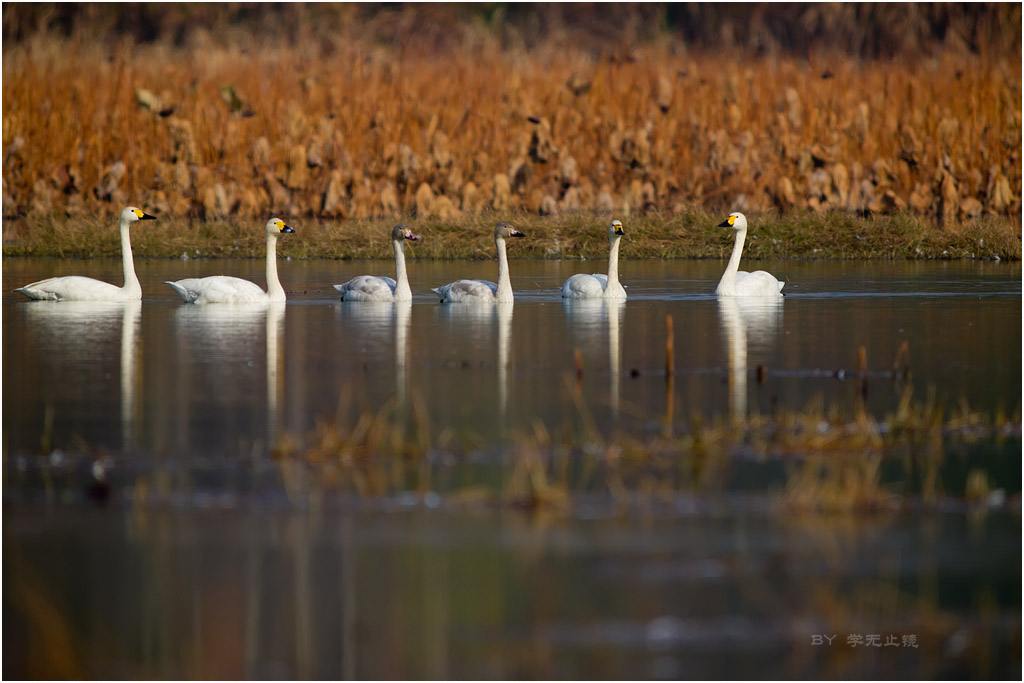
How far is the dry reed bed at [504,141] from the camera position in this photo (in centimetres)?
2459

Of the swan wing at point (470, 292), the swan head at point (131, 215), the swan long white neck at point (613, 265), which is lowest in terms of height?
the swan wing at point (470, 292)

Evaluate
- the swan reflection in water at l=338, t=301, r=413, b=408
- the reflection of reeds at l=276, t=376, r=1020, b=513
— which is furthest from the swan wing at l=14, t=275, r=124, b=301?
the reflection of reeds at l=276, t=376, r=1020, b=513

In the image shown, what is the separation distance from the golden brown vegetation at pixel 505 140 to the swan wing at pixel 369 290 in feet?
27.3

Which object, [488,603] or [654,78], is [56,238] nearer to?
[654,78]

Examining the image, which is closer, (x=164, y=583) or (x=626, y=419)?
(x=164, y=583)

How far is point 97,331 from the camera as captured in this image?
490 inches

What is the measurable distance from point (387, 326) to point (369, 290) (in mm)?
2284

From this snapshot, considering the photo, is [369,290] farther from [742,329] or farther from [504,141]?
[504,141]

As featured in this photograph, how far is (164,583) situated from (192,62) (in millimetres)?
24228

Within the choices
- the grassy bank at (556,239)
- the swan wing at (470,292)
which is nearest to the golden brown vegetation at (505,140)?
the grassy bank at (556,239)

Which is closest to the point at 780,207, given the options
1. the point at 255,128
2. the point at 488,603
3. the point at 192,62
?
the point at 255,128

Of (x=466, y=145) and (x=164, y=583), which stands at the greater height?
(x=466, y=145)

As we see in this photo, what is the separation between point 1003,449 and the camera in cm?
704
